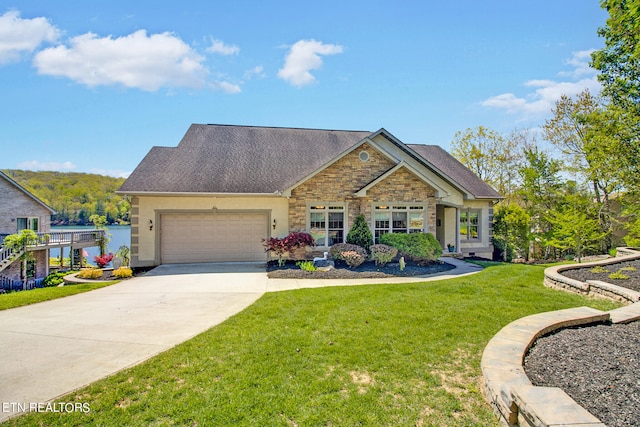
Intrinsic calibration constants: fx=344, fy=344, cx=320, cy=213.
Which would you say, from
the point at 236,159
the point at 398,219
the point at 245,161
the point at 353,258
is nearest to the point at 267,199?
the point at 245,161

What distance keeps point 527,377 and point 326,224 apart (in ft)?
37.1

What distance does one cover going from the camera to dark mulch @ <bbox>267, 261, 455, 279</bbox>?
11.5 metres

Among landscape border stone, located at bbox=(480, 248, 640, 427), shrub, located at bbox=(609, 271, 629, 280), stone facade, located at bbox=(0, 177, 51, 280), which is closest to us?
landscape border stone, located at bbox=(480, 248, 640, 427)

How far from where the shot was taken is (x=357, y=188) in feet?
48.9

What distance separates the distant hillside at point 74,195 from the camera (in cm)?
4909

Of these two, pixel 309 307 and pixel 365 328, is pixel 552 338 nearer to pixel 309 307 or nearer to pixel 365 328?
pixel 365 328

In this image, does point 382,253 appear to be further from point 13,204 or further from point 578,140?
point 13,204

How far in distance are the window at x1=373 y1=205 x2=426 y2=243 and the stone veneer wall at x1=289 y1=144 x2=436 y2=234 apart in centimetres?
31

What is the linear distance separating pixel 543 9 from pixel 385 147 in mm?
7339

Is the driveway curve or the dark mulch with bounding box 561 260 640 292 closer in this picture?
the driveway curve

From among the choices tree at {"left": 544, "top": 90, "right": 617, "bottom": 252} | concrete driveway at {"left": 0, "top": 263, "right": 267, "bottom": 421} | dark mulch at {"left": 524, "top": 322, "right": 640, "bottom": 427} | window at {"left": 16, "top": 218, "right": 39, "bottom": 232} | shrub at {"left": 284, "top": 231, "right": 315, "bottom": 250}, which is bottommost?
concrete driveway at {"left": 0, "top": 263, "right": 267, "bottom": 421}

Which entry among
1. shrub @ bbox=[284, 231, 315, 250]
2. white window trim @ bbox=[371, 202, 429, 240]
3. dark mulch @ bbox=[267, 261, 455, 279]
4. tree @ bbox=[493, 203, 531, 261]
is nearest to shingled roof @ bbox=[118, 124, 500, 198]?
tree @ bbox=[493, 203, 531, 261]

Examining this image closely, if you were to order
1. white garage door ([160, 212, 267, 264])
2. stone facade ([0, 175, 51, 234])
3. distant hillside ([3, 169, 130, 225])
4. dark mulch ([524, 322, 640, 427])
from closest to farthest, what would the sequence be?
dark mulch ([524, 322, 640, 427]), white garage door ([160, 212, 267, 264]), stone facade ([0, 175, 51, 234]), distant hillside ([3, 169, 130, 225])

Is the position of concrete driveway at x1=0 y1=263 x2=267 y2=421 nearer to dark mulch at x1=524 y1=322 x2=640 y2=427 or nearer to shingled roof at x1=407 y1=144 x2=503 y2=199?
dark mulch at x1=524 y1=322 x2=640 y2=427
